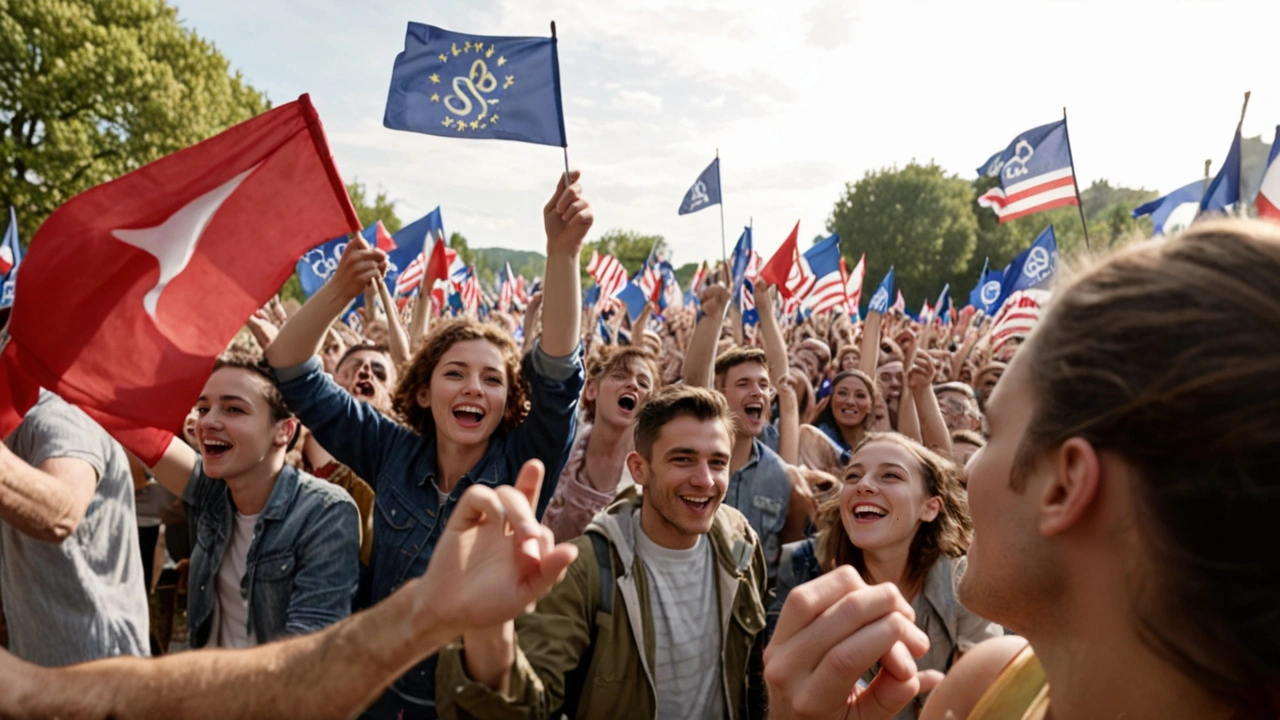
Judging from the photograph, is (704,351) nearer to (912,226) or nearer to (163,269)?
(163,269)

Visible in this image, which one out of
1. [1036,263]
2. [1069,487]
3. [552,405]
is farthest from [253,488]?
[1036,263]

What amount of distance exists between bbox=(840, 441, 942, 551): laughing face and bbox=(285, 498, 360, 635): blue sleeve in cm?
178

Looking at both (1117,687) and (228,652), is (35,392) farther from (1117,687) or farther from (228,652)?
(1117,687)

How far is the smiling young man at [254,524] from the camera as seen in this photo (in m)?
2.76

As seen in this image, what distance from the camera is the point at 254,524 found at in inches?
117

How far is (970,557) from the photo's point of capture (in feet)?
4.07

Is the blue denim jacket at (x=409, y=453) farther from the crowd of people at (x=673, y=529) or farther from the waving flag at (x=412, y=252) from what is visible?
the waving flag at (x=412, y=252)

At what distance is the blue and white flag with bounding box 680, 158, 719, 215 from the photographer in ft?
37.7

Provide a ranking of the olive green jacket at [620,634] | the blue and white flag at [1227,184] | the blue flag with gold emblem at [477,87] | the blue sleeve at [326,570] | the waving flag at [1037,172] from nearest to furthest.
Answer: the olive green jacket at [620,634], the blue sleeve at [326,570], the blue flag with gold emblem at [477,87], the blue and white flag at [1227,184], the waving flag at [1037,172]

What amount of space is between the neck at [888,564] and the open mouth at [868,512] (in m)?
0.12

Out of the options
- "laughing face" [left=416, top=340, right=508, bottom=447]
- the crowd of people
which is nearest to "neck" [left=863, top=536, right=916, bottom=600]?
the crowd of people

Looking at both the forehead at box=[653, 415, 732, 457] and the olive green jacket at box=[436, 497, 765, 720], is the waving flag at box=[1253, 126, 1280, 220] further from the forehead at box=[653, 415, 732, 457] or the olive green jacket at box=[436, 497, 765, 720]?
the olive green jacket at box=[436, 497, 765, 720]

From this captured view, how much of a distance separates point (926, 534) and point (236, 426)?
259 cm

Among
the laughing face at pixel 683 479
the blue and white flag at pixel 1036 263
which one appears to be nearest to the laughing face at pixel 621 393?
the laughing face at pixel 683 479
